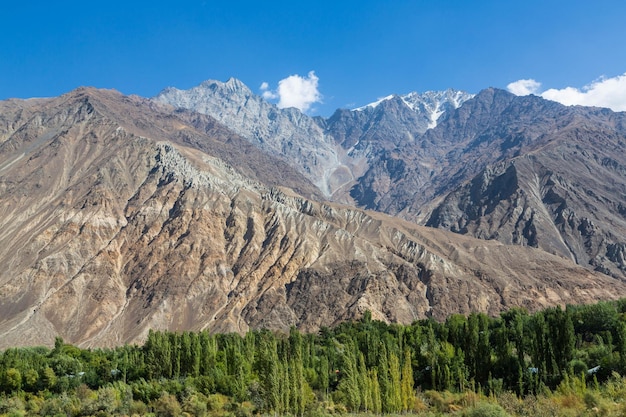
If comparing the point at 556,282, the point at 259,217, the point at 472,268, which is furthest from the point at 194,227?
the point at 556,282

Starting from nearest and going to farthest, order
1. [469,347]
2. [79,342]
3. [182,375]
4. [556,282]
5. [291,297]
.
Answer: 1. [469,347]
2. [182,375]
3. [79,342]
4. [291,297]
5. [556,282]

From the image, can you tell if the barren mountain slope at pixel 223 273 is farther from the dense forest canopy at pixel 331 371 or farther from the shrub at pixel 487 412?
the shrub at pixel 487 412

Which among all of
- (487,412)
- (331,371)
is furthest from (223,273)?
(487,412)

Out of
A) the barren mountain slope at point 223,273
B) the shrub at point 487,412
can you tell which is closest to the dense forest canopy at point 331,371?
the shrub at point 487,412

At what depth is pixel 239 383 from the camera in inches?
2480

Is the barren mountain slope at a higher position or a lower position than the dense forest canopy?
higher

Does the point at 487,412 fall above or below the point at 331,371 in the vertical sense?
above

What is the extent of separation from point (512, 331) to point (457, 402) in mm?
35591

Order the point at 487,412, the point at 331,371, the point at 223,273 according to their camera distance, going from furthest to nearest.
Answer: the point at 223,273
the point at 331,371
the point at 487,412

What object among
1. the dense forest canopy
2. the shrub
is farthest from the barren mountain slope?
the shrub

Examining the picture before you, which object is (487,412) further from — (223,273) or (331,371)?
(223,273)

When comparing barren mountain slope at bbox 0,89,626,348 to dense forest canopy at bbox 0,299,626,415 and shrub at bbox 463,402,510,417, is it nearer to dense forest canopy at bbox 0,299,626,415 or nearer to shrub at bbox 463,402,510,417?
dense forest canopy at bbox 0,299,626,415

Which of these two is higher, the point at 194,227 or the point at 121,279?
the point at 194,227

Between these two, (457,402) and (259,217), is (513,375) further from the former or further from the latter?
(259,217)
